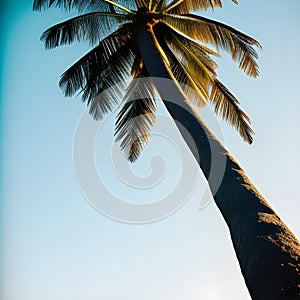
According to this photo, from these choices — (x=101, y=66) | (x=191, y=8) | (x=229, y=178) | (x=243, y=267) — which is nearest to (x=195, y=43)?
(x=191, y=8)

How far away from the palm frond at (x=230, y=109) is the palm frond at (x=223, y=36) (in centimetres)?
74

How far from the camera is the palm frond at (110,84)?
417 inches

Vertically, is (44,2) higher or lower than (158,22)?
higher

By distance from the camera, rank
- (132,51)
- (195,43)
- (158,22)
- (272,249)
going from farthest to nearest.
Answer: (195,43)
(132,51)
(158,22)
(272,249)

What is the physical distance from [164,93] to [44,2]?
490 cm

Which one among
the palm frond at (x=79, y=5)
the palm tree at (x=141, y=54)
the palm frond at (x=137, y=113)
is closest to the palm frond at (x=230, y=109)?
the palm tree at (x=141, y=54)

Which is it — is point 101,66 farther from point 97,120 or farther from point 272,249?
point 272,249

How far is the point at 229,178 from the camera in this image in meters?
5.48

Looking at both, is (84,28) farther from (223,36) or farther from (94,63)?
(223,36)

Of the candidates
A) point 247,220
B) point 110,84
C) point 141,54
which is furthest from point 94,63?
point 247,220

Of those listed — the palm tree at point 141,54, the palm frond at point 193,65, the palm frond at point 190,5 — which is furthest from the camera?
the palm frond at point 190,5

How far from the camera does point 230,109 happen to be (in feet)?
35.5

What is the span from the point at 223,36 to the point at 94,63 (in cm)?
312

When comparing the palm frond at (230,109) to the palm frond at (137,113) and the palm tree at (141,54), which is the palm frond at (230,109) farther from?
the palm frond at (137,113)
